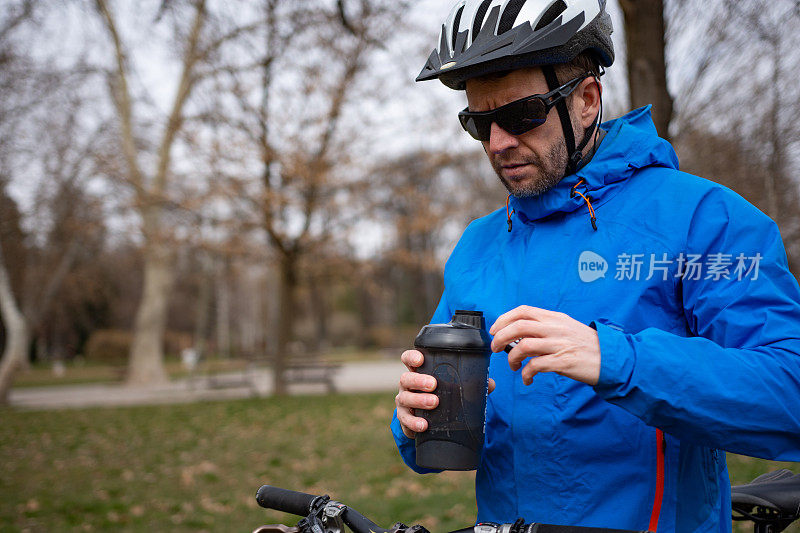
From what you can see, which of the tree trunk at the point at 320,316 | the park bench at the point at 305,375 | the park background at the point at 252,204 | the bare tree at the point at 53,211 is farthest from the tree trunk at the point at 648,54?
the tree trunk at the point at 320,316

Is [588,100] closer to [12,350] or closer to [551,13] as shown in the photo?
[551,13]

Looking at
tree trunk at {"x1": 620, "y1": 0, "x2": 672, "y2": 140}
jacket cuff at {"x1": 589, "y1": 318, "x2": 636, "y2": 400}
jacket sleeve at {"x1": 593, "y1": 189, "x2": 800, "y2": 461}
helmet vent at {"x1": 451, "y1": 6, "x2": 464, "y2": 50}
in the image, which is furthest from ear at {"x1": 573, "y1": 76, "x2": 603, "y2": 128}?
tree trunk at {"x1": 620, "y1": 0, "x2": 672, "y2": 140}

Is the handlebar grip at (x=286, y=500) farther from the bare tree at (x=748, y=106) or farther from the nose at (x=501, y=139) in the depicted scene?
the bare tree at (x=748, y=106)

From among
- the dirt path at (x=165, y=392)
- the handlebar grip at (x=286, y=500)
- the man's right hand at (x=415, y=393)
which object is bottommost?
the dirt path at (x=165, y=392)

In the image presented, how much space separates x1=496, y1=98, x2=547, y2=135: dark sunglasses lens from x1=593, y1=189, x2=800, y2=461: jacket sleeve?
642mm

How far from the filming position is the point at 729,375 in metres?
1.40

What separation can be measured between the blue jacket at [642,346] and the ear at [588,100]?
7 cm

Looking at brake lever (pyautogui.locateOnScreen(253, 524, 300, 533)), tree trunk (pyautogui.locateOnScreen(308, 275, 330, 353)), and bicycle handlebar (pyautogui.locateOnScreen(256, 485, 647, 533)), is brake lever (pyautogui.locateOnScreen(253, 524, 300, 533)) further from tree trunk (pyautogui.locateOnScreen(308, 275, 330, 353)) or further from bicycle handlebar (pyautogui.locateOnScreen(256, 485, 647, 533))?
tree trunk (pyautogui.locateOnScreen(308, 275, 330, 353))

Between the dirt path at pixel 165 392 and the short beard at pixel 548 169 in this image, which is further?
the dirt path at pixel 165 392

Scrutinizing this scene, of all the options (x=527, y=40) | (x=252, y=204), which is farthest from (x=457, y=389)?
(x=252, y=204)

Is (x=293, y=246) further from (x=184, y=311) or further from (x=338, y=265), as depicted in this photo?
(x=184, y=311)

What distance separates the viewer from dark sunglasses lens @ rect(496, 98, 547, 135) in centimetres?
182

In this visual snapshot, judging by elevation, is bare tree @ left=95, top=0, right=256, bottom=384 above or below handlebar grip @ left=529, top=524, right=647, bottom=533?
above

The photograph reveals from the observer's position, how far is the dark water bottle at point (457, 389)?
5.05ft
